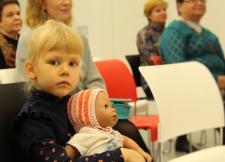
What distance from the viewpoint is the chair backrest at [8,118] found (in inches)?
45.1

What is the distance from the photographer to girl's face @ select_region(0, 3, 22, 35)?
2785mm

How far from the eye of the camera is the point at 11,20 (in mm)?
2814

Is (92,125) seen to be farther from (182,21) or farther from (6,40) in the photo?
(182,21)

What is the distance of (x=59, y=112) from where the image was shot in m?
1.18

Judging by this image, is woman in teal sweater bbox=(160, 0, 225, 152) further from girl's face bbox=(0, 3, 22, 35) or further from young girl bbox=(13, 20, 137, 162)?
young girl bbox=(13, 20, 137, 162)

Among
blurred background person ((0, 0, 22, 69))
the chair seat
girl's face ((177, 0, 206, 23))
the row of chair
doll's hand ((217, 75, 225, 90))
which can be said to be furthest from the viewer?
girl's face ((177, 0, 206, 23))

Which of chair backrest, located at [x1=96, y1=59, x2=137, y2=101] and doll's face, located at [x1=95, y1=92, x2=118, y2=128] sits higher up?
doll's face, located at [x1=95, y1=92, x2=118, y2=128]

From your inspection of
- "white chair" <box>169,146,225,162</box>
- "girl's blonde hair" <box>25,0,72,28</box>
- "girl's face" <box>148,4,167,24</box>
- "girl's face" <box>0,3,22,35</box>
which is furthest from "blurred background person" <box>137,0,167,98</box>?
"white chair" <box>169,146,225,162</box>

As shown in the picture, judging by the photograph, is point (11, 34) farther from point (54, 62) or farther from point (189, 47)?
point (54, 62)

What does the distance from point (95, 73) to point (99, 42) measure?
346 centimetres

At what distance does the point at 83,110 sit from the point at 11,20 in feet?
5.93

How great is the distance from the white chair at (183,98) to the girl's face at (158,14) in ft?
6.48

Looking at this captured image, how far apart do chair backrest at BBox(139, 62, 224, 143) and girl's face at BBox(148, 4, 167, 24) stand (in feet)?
6.48

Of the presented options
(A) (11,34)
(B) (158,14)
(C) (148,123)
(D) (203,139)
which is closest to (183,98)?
(C) (148,123)
